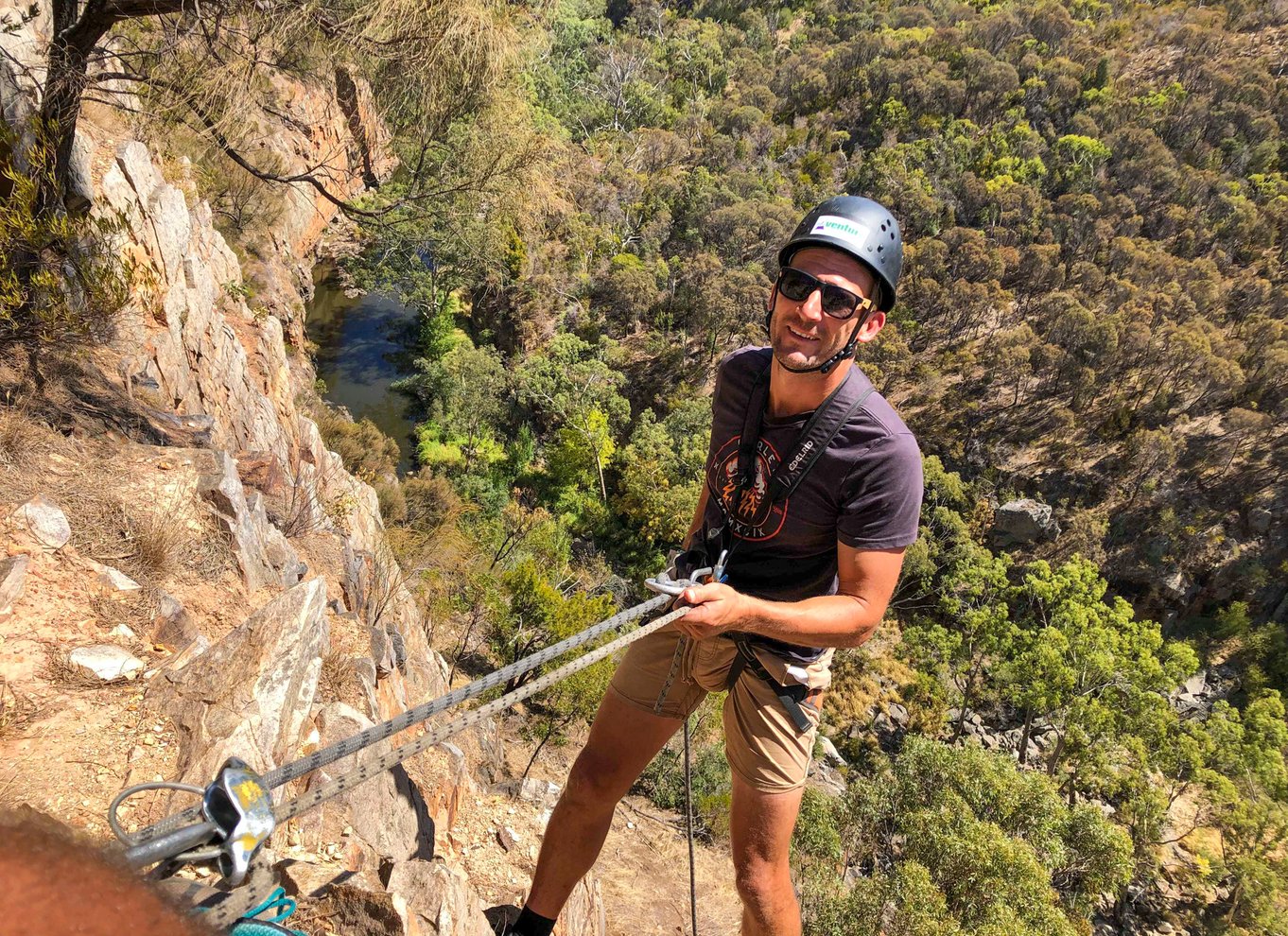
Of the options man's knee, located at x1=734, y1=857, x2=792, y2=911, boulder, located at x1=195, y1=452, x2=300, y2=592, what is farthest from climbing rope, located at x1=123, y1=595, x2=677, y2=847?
boulder, located at x1=195, y1=452, x2=300, y2=592

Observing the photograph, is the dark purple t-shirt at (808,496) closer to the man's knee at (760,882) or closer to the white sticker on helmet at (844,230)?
the white sticker on helmet at (844,230)

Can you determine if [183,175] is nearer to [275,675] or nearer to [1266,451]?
[275,675]

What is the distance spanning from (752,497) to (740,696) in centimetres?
75

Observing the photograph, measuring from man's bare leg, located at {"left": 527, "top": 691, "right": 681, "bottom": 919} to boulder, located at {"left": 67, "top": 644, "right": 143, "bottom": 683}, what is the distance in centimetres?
211

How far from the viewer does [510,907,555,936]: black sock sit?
2.89 meters

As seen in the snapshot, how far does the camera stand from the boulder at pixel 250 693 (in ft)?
10.4

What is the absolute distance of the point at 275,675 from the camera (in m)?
3.64

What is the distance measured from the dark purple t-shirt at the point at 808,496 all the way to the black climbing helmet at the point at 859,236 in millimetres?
363

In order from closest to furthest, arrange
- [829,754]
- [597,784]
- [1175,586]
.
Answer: [597,784] → [829,754] → [1175,586]

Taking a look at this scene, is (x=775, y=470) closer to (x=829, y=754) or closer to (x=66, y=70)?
(x=66, y=70)

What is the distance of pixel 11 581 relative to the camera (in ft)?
11.2

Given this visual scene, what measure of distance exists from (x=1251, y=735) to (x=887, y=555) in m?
27.4

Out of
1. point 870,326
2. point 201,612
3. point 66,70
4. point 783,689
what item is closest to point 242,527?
point 201,612

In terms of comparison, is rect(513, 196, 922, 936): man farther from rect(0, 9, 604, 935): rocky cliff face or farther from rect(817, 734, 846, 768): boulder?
rect(817, 734, 846, 768): boulder
